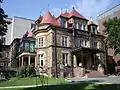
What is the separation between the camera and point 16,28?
5800cm

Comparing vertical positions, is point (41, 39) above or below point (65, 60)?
above

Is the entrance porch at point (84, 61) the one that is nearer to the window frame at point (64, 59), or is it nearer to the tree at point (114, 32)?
the window frame at point (64, 59)

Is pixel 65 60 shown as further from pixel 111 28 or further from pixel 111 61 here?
pixel 111 61

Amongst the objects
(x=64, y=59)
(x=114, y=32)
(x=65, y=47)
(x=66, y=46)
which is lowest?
(x=64, y=59)

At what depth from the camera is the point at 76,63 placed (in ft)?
121

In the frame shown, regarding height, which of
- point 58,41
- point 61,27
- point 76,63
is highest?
point 61,27

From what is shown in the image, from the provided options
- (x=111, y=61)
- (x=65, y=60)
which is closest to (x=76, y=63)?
(x=65, y=60)

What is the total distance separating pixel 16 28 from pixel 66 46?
25.3m

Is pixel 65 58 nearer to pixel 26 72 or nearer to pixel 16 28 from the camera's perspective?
pixel 26 72

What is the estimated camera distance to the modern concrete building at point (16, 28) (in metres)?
57.5

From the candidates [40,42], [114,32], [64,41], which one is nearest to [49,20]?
[40,42]

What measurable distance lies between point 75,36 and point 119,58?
18057 millimetres

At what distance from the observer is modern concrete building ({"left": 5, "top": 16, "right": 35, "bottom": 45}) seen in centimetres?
5752

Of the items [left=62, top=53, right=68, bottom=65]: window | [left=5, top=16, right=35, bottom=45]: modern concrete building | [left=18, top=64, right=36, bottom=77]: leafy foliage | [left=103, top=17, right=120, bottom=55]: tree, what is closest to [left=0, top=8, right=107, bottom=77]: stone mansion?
[left=62, top=53, right=68, bottom=65]: window
